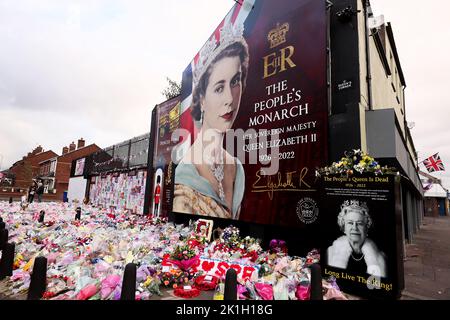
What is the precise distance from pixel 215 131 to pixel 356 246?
18.5 feet

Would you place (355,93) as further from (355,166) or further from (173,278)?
(173,278)

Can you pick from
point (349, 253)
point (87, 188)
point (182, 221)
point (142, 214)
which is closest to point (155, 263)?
point (349, 253)

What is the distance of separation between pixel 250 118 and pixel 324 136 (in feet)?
7.73

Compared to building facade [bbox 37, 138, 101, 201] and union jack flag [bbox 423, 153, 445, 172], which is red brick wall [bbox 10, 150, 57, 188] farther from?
union jack flag [bbox 423, 153, 445, 172]

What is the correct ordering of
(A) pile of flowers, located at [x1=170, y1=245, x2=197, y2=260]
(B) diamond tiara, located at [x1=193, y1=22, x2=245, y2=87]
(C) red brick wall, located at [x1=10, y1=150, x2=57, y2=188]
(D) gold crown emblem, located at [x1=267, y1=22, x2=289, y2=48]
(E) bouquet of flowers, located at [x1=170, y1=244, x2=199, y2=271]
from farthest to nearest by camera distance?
(C) red brick wall, located at [x1=10, y1=150, x2=57, y2=188] < (B) diamond tiara, located at [x1=193, y1=22, x2=245, y2=87] < (D) gold crown emblem, located at [x1=267, y1=22, x2=289, y2=48] < (A) pile of flowers, located at [x1=170, y1=245, x2=197, y2=260] < (E) bouquet of flowers, located at [x1=170, y1=244, x2=199, y2=271]

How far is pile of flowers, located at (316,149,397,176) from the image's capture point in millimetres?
3924

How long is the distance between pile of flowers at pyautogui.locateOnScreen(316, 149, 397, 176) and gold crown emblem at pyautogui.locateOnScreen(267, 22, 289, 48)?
133 inches

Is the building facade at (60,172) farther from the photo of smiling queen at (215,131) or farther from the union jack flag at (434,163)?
the union jack flag at (434,163)

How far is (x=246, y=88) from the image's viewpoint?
7266mm

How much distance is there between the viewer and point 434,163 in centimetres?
2019

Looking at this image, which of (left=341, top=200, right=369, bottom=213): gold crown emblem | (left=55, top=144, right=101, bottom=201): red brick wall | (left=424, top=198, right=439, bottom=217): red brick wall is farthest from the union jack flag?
(left=55, top=144, right=101, bottom=201): red brick wall

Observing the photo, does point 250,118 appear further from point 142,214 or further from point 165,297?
point 142,214

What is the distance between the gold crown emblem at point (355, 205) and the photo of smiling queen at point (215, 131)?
319 cm

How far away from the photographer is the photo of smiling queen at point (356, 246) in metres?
3.73
